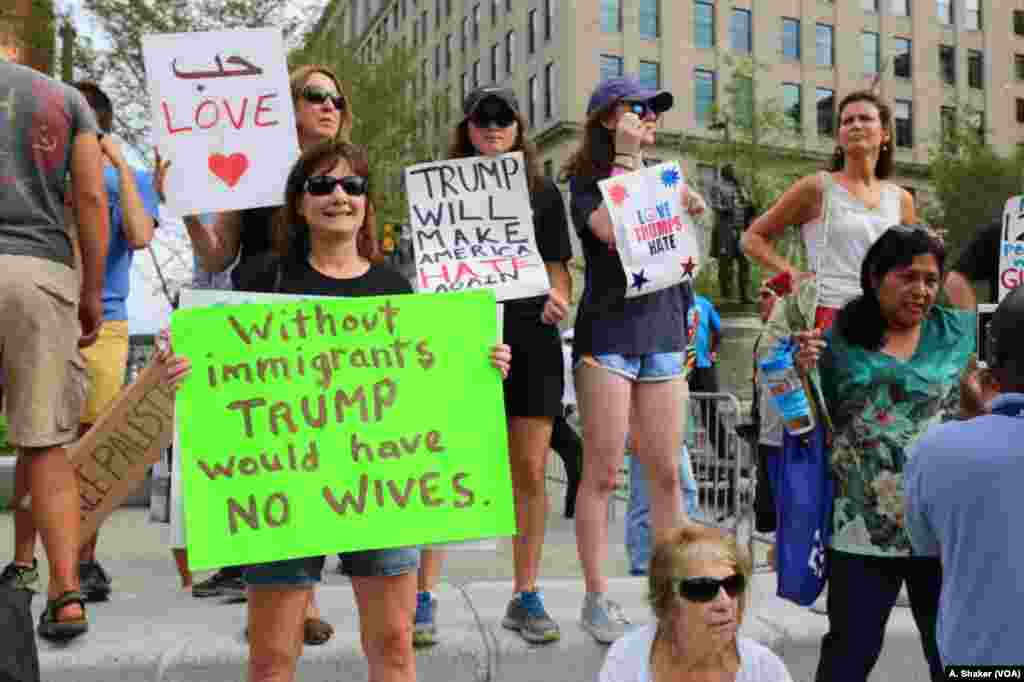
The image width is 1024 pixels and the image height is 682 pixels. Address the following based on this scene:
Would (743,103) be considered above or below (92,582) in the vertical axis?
above

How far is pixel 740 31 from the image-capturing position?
47.1 m

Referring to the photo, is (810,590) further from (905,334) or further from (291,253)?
(291,253)

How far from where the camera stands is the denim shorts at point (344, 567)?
244 centimetres

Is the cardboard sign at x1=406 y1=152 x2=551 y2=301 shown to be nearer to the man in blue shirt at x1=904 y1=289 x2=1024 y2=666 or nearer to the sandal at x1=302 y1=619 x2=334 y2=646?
the sandal at x1=302 y1=619 x2=334 y2=646

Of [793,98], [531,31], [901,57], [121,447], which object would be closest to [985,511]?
[121,447]

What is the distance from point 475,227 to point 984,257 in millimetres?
2430

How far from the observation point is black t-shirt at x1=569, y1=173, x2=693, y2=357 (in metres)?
3.43

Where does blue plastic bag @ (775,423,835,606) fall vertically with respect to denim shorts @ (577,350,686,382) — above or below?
below

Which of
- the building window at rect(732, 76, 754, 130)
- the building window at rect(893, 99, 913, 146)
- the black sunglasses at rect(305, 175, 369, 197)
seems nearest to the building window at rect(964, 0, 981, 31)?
the building window at rect(893, 99, 913, 146)

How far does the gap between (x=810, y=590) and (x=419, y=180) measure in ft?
6.17

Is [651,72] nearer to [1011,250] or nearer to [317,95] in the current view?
[1011,250]

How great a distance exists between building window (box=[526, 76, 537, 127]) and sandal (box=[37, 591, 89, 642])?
43406 mm

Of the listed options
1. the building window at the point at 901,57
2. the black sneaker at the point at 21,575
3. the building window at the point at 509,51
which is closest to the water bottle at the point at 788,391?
the black sneaker at the point at 21,575

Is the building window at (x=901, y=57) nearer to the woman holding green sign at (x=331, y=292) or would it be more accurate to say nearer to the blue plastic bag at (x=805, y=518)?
the blue plastic bag at (x=805, y=518)
